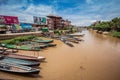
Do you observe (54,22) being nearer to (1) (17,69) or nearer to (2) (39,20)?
(2) (39,20)

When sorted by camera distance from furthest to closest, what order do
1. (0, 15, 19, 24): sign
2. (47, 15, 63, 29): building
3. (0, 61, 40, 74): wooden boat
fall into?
(47, 15, 63, 29): building, (0, 15, 19, 24): sign, (0, 61, 40, 74): wooden boat

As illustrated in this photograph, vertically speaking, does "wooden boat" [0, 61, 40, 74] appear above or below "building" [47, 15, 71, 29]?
below

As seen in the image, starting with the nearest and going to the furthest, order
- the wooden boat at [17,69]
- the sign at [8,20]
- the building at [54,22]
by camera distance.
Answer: the wooden boat at [17,69] → the sign at [8,20] → the building at [54,22]

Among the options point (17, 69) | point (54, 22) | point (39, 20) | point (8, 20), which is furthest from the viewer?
point (54, 22)

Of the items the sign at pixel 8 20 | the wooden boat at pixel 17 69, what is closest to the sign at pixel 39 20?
the sign at pixel 8 20

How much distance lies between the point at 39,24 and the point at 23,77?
39.4m

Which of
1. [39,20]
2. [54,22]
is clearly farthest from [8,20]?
[54,22]

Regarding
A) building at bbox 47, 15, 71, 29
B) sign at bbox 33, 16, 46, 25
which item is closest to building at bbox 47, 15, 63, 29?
building at bbox 47, 15, 71, 29

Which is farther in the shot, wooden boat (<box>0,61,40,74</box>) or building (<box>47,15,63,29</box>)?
building (<box>47,15,63,29</box>)

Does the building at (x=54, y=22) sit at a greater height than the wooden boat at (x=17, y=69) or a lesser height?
greater

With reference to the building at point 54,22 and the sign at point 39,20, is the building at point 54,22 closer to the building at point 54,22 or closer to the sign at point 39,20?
the building at point 54,22

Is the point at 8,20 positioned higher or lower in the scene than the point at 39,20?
lower

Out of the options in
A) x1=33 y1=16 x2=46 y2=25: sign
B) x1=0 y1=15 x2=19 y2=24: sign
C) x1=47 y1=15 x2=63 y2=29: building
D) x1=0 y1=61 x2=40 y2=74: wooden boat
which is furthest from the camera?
x1=47 y1=15 x2=63 y2=29: building

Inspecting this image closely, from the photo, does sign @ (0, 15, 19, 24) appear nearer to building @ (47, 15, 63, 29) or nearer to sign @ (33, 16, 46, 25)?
sign @ (33, 16, 46, 25)
